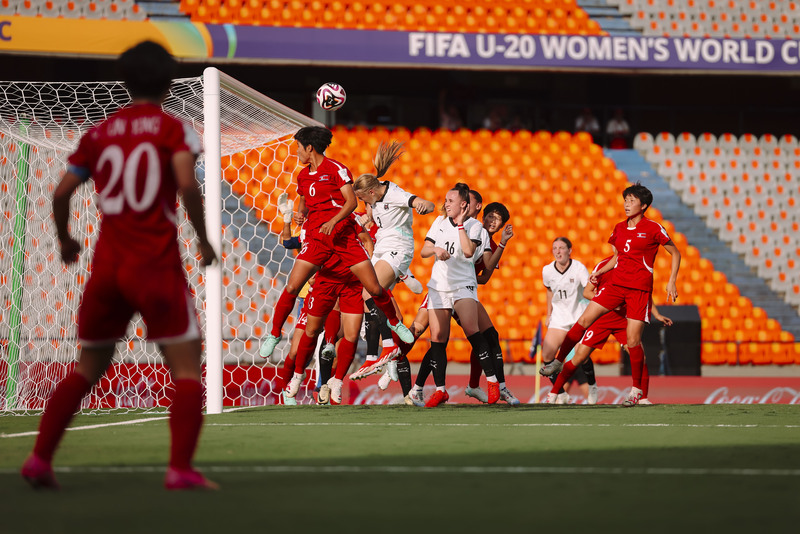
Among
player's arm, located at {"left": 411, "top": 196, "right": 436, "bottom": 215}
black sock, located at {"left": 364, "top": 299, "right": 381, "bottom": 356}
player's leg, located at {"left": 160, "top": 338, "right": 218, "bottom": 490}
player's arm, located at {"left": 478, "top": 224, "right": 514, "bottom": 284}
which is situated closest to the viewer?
player's leg, located at {"left": 160, "top": 338, "right": 218, "bottom": 490}

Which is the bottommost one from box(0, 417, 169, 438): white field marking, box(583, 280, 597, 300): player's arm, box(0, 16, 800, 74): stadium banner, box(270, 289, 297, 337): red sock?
box(0, 417, 169, 438): white field marking

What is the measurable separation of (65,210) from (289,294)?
388 cm

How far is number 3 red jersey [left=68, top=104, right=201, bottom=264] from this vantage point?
10.3ft

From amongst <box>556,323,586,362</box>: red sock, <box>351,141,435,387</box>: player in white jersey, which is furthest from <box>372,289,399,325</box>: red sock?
<box>556,323,586,362</box>: red sock

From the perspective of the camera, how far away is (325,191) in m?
7.16

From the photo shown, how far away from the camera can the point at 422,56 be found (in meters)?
14.8

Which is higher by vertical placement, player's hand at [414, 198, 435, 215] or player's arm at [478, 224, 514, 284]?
player's hand at [414, 198, 435, 215]

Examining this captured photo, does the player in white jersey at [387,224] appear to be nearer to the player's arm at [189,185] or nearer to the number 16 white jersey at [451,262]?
the number 16 white jersey at [451,262]

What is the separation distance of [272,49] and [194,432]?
12013 millimetres

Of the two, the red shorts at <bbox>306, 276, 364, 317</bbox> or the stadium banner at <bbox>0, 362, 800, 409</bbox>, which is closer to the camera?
the red shorts at <bbox>306, 276, 364, 317</bbox>

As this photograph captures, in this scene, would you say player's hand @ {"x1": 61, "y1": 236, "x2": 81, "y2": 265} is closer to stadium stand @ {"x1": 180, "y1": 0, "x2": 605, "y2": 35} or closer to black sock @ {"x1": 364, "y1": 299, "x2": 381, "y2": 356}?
black sock @ {"x1": 364, "y1": 299, "x2": 381, "y2": 356}

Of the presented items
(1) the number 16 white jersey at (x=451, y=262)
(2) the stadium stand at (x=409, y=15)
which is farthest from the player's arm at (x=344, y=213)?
(2) the stadium stand at (x=409, y=15)

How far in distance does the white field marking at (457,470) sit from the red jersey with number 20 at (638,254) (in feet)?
14.6

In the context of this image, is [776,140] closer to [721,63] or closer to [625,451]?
[721,63]
